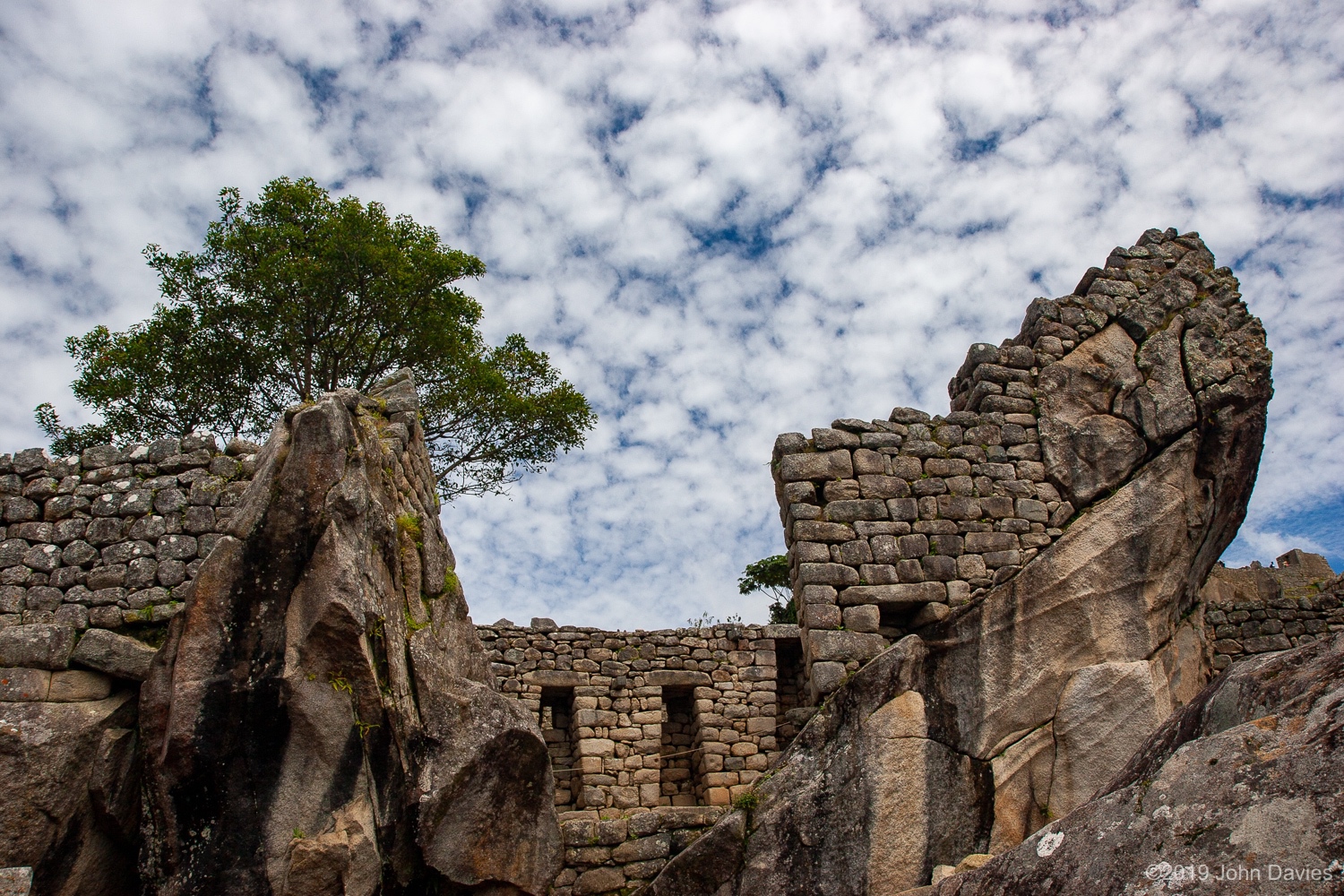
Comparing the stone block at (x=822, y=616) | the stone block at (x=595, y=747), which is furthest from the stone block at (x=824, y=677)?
the stone block at (x=595, y=747)

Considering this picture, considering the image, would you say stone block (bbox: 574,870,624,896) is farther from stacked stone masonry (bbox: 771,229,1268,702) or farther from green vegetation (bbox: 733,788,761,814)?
stacked stone masonry (bbox: 771,229,1268,702)

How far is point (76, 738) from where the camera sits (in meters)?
6.49

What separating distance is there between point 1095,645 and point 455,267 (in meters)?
12.2

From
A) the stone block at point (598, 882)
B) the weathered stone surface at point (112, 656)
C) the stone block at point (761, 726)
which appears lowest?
the stone block at point (598, 882)

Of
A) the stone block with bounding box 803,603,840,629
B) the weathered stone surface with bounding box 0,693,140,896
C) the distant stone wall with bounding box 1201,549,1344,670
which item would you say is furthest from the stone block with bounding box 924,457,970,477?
the weathered stone surface with bounding box 0,693,140,896

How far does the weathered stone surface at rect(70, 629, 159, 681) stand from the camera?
7.04m

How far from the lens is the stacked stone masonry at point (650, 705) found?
12.0 m

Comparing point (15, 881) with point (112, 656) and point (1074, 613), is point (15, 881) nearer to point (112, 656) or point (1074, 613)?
point (112, 656)

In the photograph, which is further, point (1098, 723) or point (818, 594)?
point (818, 594)

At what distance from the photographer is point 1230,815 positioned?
133 inches

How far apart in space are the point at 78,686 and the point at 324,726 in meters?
2.18

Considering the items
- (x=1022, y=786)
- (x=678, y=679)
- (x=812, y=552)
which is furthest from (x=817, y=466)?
(x=678, y=679)

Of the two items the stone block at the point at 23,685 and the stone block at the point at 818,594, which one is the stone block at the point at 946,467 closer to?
the stone block at the point at 818,594

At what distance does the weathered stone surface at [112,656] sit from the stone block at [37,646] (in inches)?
3.4
